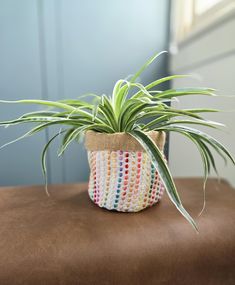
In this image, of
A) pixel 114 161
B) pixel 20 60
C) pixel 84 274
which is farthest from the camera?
pixel 20 60

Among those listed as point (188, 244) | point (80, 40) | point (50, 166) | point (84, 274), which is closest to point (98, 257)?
point (84, 274)

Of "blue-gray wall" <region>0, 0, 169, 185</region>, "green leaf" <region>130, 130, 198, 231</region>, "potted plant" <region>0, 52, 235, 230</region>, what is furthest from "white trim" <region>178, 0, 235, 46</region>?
"green leaf" <region>130, 130, 198, 231</region>

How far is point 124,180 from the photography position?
50 centimetres

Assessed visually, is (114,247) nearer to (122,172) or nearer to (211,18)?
(122,172)

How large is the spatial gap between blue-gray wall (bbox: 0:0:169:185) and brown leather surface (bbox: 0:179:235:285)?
0.60m

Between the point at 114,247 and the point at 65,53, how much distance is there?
0.86 m

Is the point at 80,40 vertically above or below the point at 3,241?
above

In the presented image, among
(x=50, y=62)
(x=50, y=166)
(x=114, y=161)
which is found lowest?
(x=50, y=166)

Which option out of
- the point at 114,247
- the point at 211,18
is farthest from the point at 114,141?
the point at 211,18

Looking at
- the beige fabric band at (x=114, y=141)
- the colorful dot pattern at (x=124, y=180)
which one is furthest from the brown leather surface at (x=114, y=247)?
the beige fabric band at (x=114, y=141)

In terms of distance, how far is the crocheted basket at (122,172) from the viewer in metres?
0.50

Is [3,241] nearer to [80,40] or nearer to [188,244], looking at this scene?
[188,244]

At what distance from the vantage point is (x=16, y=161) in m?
1.10

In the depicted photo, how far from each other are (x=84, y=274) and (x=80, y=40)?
0.91 meters
